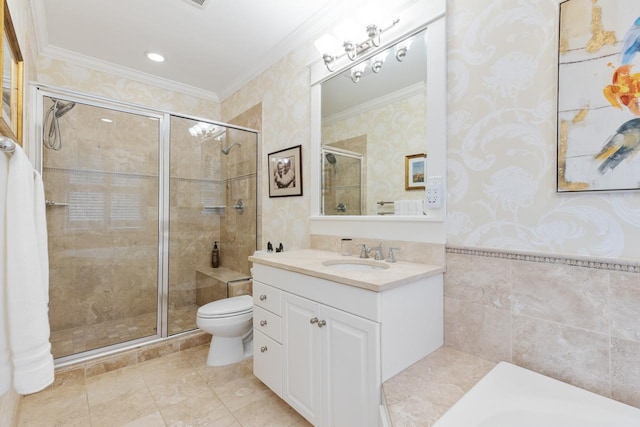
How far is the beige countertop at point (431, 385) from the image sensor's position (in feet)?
3.20

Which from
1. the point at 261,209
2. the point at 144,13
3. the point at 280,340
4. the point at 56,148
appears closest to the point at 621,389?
the point at 280,340

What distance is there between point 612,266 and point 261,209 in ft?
7.62

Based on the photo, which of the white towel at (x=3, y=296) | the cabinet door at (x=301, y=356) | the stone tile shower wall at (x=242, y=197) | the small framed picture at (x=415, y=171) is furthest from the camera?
the stone tile shower wall at (x=242, y=197)

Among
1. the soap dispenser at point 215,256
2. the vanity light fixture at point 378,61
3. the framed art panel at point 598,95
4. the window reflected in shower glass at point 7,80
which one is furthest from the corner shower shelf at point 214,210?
the framed art panel at point 598,95

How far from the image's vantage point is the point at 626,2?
97cm

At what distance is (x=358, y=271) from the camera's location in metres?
1.34

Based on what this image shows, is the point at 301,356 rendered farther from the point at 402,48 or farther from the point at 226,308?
the point at 402,48

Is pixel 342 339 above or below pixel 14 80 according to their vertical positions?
below

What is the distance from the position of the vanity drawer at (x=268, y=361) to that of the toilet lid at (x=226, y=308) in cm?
39

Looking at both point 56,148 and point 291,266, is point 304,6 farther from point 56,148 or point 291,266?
point 56,148

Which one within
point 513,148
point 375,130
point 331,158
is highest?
point 375,130

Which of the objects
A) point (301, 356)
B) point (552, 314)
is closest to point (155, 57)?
point (301, 356)

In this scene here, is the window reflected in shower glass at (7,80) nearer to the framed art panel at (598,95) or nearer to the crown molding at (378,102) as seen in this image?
the crown molding at (378,102)

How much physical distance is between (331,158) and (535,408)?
164cm
